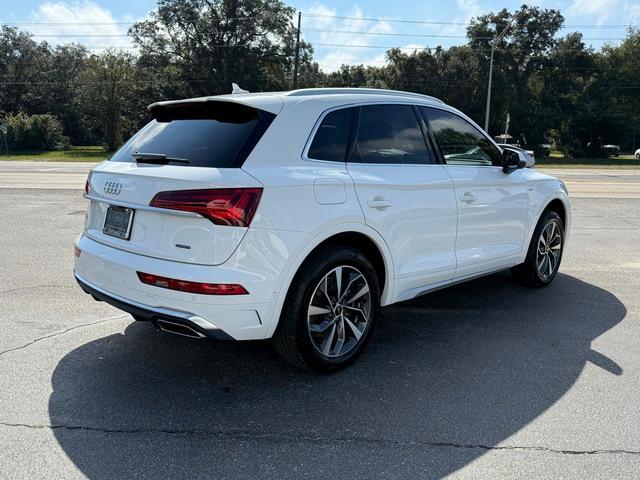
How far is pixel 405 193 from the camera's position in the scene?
394 centimetres

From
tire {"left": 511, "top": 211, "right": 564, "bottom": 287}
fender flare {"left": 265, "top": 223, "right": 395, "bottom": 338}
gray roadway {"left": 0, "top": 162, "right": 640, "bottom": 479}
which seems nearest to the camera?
gray roadway {"left": 0, "top": 162, "right": 640, "bottom": 479}

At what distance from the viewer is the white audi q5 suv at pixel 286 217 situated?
307 centimetres

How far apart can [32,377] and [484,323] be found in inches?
137

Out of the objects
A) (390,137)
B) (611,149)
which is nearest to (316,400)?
(390,137)

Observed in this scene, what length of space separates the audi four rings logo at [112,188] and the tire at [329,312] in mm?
1258

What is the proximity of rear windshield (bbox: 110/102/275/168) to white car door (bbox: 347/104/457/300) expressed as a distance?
2.47 ft

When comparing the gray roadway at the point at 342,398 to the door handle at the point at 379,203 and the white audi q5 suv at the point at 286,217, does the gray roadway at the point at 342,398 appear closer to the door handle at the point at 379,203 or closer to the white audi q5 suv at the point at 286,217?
the white audi q5 suv at the point at 286,217

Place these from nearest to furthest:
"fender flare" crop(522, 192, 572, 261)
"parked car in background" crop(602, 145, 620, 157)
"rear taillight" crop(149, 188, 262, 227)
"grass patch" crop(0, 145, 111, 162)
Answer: "rear taillight" crop(149, 188, 262, 227), "fender flare" crop(522, 192, 572, 261), "grass patch" crop(0, 145, 111, 162), "parked car in background" crop(602, 145, 620, 157)

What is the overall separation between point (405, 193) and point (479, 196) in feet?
3.33

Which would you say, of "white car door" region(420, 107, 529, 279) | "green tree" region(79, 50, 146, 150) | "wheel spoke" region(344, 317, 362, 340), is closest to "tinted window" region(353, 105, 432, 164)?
"white car door" region(420, 107, 529, 279)

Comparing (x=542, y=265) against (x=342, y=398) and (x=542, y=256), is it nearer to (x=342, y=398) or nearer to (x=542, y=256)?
(x=542, y=256)

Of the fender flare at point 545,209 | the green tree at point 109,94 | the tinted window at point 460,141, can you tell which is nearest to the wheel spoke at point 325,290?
the tinted window at point 460,141

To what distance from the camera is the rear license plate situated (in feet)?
11.1

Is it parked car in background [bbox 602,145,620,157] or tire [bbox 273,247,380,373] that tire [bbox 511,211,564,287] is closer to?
tire [bbox 273,247,380,373]
